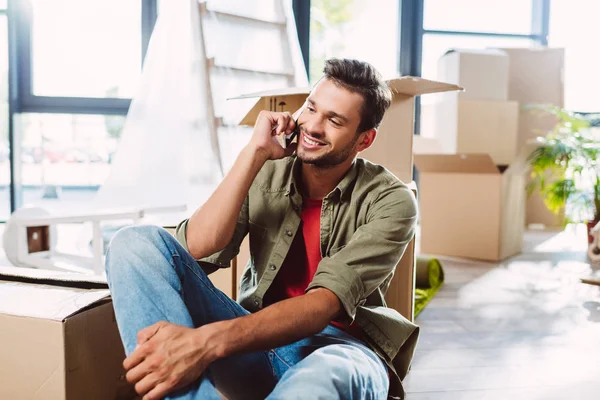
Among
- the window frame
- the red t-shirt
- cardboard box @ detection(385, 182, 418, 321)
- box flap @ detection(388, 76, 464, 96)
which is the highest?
the window frame

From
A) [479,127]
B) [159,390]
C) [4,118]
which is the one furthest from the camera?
[4,118]

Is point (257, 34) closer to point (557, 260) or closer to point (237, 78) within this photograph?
point (237, 78)

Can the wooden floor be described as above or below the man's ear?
below

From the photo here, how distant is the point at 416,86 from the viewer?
1563 millimetres

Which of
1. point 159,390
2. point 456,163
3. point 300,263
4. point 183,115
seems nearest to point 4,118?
point 183,115

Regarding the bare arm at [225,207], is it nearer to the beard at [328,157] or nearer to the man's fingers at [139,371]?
the beard at [328,157]

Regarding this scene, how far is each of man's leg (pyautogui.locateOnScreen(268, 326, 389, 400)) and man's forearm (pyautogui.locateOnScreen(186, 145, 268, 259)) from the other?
246 mm

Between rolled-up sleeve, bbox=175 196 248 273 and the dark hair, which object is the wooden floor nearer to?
rolled-up sleeve, bbox=175 196 248 273

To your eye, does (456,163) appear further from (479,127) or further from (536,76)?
(536,76)

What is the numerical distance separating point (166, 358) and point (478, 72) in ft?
9.82

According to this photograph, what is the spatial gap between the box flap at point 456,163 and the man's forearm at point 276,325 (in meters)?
2.63

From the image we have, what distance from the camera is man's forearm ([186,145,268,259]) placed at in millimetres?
1142

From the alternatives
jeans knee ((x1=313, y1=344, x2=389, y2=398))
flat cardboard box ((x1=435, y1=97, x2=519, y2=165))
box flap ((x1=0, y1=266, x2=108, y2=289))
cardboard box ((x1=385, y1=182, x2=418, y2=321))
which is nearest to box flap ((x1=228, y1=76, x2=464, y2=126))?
cardboard box ((x1=385, y1=182, x2=418, y2=321))

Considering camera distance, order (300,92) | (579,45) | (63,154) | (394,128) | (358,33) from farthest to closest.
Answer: (579,45) → (358,33) → (63,154) → (394,128) → (300,92)
